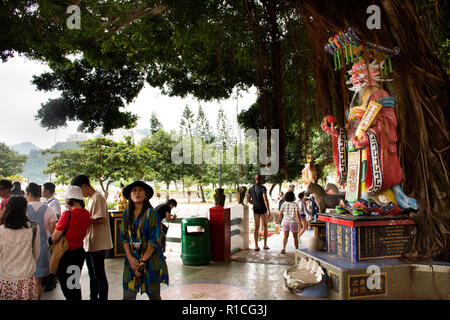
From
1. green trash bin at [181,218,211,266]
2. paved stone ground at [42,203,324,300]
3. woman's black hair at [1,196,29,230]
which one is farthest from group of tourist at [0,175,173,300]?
green trash bin at [181,218,211,266]

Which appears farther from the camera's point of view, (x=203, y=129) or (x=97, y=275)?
(x=203, y=129)

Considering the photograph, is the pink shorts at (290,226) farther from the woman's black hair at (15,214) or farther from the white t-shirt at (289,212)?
the woman's black hair at (15,214)

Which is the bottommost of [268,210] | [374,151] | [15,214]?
[268,210]

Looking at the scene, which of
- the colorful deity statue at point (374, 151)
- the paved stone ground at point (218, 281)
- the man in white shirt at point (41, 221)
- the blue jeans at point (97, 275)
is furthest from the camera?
the colorful deity statue at point (374, 151)

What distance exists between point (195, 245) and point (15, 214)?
152 inches

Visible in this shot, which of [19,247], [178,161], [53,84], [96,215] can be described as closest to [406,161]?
[96,215]

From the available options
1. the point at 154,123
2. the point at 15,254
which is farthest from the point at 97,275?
the point at 154,123

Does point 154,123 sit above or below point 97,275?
above

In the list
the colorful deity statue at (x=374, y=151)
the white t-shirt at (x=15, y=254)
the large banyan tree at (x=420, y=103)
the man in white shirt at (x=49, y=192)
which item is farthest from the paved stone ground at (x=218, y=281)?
the large banyan tree at (x=420, y=103)

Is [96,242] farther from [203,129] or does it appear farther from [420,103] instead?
[203,129]

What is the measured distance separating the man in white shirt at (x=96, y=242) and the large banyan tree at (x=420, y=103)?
12.4ft

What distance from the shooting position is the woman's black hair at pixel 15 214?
339cm

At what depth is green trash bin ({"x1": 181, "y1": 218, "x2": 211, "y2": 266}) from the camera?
6.66 m

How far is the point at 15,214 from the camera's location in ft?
11.2
